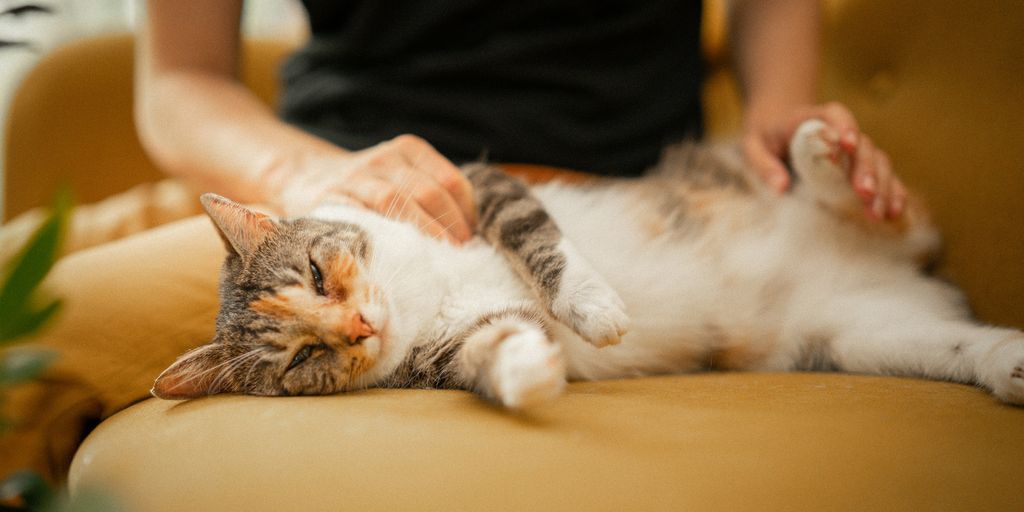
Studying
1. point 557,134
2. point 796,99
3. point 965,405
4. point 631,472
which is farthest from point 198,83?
point 965,405

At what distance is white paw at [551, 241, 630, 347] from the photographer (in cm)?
84

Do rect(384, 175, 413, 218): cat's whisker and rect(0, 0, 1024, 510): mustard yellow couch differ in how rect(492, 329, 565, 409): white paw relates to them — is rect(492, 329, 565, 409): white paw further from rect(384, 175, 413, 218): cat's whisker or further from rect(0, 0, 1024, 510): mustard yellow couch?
rect(384, 175, 413, 218): cat's whisker

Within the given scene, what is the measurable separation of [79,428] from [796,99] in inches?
A: 59.6

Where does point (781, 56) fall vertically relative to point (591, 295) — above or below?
above

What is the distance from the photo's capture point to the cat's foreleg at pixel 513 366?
676 millimetres

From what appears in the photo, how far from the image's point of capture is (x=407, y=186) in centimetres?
101

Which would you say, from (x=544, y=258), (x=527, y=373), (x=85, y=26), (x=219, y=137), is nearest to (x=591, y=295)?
(x=544, y=258)

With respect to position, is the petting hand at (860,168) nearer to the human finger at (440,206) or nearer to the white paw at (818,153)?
the white paw at (818,153)

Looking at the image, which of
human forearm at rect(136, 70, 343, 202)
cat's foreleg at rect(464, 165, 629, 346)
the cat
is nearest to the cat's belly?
the cat

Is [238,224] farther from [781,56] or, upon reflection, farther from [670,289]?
[781,56]

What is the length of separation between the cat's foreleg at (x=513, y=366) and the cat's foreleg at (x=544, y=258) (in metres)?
0.09

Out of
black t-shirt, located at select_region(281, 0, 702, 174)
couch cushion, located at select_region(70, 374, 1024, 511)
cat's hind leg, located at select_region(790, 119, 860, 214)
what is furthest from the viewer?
black t-shirt, located at select_region(281, 0, 702, 174)

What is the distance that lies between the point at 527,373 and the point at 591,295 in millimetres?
232

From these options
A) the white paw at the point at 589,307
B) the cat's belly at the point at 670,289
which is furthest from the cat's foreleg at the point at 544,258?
the cat's belly at the point at 670,289
